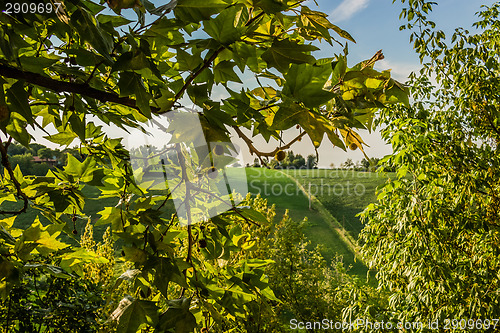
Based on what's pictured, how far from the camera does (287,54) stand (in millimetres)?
423

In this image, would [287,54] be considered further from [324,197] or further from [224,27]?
[324,197]

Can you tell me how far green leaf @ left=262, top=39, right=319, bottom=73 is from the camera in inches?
16.5

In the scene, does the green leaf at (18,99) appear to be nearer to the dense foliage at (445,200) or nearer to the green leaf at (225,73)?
the green leaf at (225,73)

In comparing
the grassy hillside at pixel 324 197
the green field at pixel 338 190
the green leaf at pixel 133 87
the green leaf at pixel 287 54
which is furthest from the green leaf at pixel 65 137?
the green field at pixel 338 190

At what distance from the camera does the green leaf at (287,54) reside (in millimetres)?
418

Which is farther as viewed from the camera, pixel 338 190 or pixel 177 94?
pixel 338 190

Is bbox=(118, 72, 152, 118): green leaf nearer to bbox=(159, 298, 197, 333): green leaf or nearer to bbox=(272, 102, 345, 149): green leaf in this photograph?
bbox=(272, 102, 345, 149): green leaf

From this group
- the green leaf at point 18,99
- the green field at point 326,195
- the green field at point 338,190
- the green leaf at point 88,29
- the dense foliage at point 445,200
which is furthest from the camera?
the green field at point 338,190

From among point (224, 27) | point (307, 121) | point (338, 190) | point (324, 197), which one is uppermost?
point (224, 27)

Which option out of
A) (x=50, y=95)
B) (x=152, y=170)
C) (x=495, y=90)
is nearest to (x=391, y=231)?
(x=495, y=90)

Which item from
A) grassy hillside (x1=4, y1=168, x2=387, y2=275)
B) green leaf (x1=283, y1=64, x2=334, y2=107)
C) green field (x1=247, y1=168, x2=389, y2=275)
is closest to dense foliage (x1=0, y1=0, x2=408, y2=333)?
green leaf (x1=283, y1=64, x2=334, y2=107)

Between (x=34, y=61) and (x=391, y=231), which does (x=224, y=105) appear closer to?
(x=34, y=61)

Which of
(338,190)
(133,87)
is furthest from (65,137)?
(338,190)

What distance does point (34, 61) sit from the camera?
483 mm
